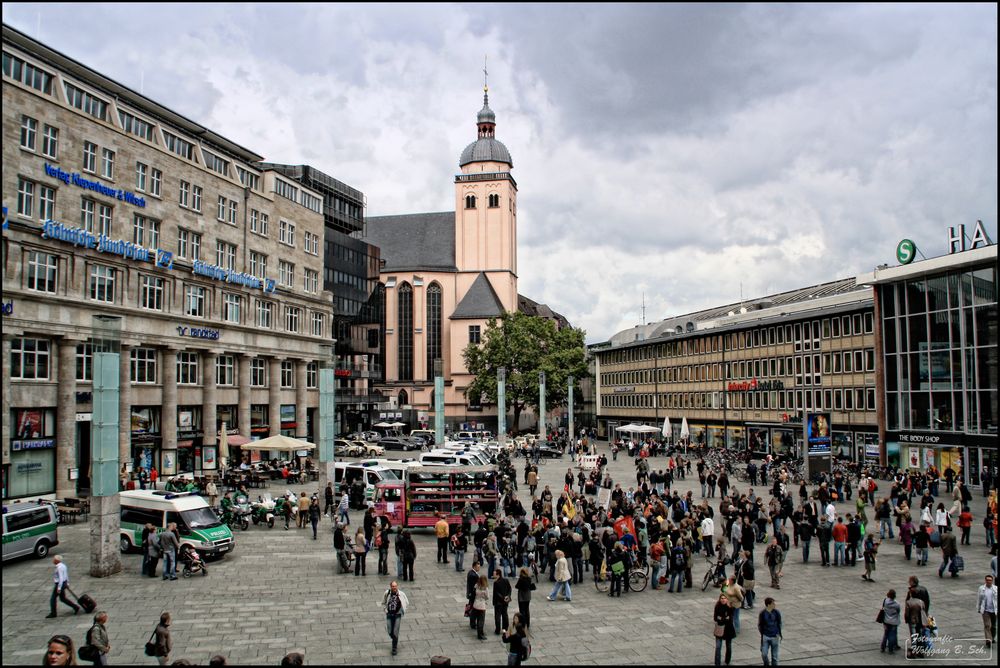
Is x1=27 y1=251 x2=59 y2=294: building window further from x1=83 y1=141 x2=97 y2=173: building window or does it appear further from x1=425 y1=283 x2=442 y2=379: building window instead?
x1=425 y1=283 x2=442 y2=379: building window

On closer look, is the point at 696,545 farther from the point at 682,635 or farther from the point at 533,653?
the point at 533,653

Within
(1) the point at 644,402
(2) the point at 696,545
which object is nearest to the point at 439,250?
(1) the point at 644,402

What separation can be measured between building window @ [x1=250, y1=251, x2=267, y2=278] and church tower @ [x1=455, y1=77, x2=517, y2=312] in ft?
192

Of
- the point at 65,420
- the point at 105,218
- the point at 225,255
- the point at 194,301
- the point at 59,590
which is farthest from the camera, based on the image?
the point at 225,255

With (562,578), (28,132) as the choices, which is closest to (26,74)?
(28,132)

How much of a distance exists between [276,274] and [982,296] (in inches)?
1714

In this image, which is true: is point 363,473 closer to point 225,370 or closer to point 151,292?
point 151,292

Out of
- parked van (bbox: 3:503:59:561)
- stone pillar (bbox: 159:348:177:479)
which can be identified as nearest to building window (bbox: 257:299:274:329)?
stone pillar (bbox: 159:348:177:479)

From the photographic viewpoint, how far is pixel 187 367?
4812 cm

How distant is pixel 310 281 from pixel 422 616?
45.8 metres

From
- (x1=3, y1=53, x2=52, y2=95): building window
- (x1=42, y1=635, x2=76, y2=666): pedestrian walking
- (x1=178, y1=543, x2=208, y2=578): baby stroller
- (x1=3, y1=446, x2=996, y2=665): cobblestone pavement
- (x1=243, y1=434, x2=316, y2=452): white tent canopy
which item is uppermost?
Answer: (x1=3, y1=53, x2=52, y2=95): building window

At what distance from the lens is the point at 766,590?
20.2 metres

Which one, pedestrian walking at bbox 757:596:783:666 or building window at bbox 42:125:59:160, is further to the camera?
building window at bbox 42:125:59:160

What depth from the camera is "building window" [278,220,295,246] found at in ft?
187
